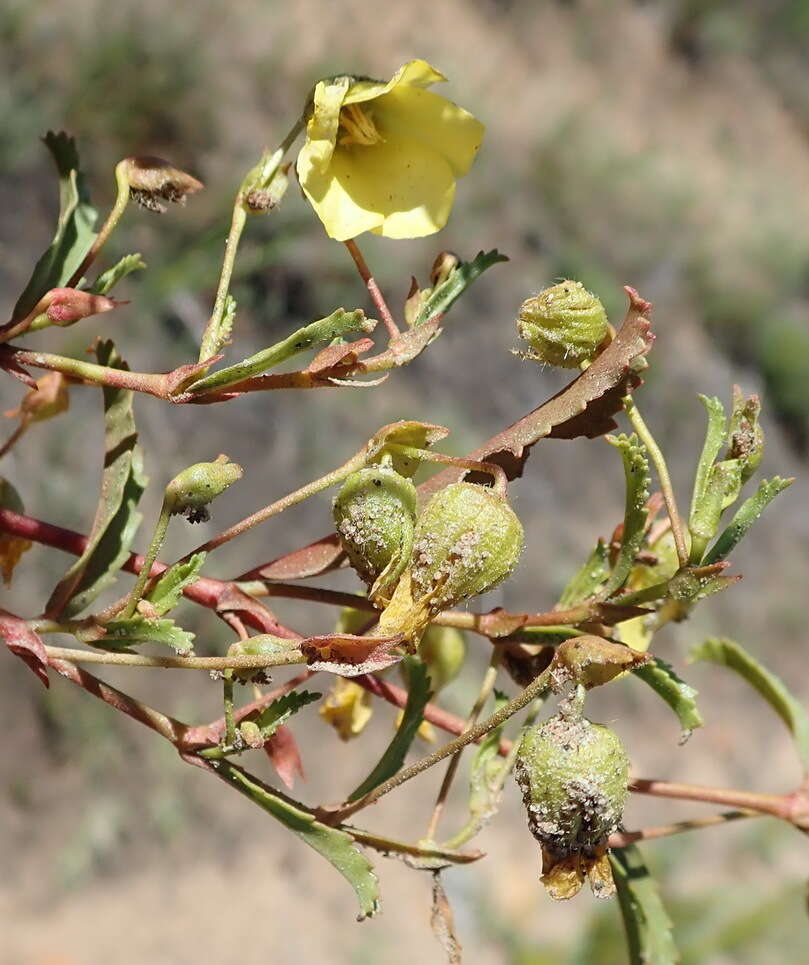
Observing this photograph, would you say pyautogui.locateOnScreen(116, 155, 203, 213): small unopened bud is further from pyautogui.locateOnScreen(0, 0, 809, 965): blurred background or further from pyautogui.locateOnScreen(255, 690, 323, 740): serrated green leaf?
pyautogui.locateOnScreen(0, 0, 809, 965): blurred background

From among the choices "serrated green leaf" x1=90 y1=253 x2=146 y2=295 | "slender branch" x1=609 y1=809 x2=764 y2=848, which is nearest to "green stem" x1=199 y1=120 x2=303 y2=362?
"serrated green leaf" x1=90 y1=253 x2=146 y2=295

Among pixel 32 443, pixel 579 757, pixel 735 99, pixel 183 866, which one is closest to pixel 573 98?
pixel 735 99

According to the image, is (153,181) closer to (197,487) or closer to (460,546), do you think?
(197,487)

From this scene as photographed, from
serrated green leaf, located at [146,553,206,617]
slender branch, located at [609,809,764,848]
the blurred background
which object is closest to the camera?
serrated green leaf, located at [146,553,206,617]

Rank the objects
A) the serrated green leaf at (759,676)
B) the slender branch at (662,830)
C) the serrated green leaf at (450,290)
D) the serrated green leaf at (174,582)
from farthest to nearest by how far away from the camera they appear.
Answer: the serrated green leaf at (759,676), the slender branch at (662,830), the serrated green leaf at (450,290), the serrated green leaf at (174,582)

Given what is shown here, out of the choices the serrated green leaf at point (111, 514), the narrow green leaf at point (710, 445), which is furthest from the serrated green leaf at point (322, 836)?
the narrow green leaf at point (710, 445)

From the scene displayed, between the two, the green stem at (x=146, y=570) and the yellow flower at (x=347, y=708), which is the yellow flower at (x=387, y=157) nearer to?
the green stem at (x=146, y=570)

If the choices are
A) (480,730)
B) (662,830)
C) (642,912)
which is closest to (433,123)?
(480,730)
